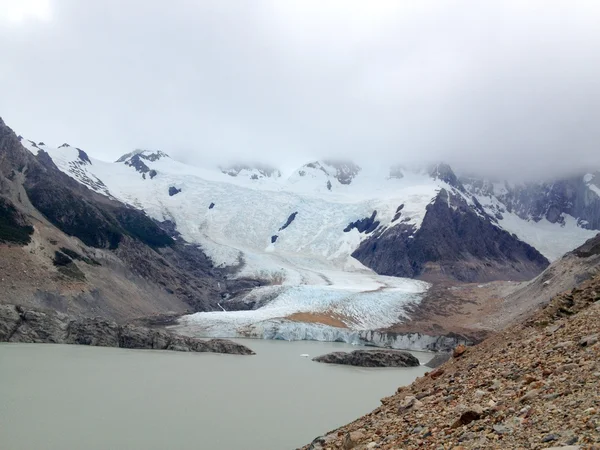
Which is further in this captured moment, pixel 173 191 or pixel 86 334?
pixel 173 191

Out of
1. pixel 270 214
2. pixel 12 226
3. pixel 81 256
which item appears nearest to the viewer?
pixel 12 226

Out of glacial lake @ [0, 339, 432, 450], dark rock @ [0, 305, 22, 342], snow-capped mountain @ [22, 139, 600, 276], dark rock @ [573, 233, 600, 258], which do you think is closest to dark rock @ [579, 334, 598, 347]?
glacial lake @ [0, 339, 432, 450]

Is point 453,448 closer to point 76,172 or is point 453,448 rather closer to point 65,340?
point 65,340

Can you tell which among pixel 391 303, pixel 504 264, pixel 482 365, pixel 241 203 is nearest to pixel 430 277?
pixel 504 264

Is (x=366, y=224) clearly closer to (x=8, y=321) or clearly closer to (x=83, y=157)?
(x=83, y=157)

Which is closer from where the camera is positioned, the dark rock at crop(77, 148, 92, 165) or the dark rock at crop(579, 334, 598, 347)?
the dark rock at crop(579, 334, 598, 347)

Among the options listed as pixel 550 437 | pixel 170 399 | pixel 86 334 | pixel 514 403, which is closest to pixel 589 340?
pixel 514 403

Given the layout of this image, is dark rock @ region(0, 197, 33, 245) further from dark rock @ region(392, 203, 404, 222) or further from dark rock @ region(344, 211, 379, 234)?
dark rock @ region(392, 203, 404, 222)
